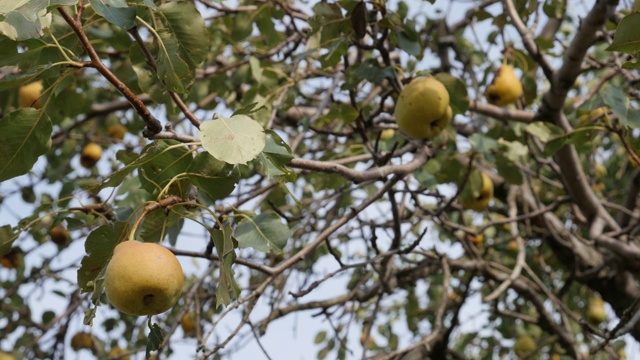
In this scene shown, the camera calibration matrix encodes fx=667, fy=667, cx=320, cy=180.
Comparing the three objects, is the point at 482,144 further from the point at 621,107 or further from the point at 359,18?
the point at 359,18

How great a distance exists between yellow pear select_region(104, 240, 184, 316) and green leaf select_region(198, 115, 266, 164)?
0.22m

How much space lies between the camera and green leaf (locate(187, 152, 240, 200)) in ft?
4.74

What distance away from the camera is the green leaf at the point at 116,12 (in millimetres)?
1252

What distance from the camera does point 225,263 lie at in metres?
1.33

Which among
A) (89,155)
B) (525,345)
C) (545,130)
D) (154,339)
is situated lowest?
(525,345)

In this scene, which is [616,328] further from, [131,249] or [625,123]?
[131,249]

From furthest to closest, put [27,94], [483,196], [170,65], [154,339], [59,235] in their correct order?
[59,235]
[27,94]
[483,196]
[170,65]
[154,339]

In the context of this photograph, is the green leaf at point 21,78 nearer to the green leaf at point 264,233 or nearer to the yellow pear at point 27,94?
the green leaf at point 264,233

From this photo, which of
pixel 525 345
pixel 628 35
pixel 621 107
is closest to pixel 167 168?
pixel 628 35

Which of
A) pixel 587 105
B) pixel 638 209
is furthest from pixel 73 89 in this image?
pixel 638 209

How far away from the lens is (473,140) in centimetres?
260

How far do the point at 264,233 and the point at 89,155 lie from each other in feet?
8.05

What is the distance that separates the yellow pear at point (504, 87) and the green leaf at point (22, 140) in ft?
6.20

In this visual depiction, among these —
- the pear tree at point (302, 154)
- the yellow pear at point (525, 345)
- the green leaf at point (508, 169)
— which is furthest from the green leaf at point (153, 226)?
the yellow pear at point (525, 345)
